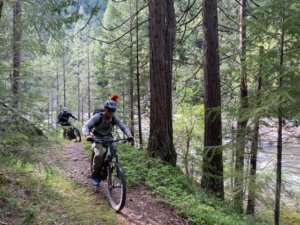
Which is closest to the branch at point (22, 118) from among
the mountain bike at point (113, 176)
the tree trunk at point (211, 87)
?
the mountain bike at point (113, 176)

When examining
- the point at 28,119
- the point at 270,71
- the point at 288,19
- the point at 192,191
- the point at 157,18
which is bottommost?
the point at 192,191

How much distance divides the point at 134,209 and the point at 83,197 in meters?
1.14

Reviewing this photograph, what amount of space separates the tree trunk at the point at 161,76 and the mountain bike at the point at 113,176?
78.9 inches

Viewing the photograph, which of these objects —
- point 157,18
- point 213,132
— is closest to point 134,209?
point 213,132

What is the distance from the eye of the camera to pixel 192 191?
716cm

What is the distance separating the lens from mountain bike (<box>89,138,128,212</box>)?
5470 millimetres

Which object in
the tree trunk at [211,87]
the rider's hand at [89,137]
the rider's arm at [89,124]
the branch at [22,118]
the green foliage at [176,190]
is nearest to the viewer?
the branch at [22,118]

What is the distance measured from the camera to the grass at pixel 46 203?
16.3ft

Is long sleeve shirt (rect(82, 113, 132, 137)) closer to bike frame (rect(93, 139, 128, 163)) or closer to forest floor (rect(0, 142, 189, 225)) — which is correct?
bike frame (rect(93, 139, 128, 163))

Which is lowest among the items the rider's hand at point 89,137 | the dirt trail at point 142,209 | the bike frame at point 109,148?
the dirt trail at point 142,209

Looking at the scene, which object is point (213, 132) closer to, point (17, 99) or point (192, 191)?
point (192, 191)

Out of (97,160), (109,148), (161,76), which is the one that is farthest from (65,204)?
(161,76)

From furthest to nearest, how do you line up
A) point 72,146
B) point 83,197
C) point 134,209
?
point 72,146 < point 83,197 < point 134,209

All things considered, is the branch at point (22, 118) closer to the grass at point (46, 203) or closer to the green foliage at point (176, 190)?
the grass at point (46, 203)
